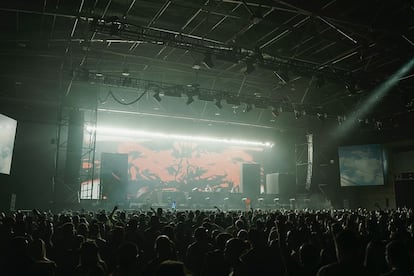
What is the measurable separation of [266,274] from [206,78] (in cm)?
1577

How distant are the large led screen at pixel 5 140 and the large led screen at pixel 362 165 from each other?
55.4 feet

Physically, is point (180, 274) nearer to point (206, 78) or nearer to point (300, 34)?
point (300, 34)

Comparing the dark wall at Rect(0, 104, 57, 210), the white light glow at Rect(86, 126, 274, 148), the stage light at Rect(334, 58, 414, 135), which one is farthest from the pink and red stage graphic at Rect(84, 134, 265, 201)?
the stage light at Rect(334, 58, 414, 135)

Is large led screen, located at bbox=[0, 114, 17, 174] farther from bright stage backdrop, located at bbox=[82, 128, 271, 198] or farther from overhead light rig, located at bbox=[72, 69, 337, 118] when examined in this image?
bright stage backdrop, located at bbox=[82, 128, 271, 198]

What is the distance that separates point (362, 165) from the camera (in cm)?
2027

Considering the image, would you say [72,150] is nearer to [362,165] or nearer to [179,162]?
[179,162]

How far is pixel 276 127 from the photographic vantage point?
2333 centimetres

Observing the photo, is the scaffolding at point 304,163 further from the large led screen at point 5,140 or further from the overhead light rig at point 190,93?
the large led screen at point 5,140

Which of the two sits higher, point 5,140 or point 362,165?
point 5,140

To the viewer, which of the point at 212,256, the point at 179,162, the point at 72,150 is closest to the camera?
the point at 212,256

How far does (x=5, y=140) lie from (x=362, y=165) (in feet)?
58.1

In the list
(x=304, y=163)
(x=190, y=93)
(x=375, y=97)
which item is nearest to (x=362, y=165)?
(x=304, y=163)

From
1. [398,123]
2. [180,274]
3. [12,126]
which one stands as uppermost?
[398,123]

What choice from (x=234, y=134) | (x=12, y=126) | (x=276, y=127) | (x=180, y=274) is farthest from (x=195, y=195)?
(x=180, y=274)
